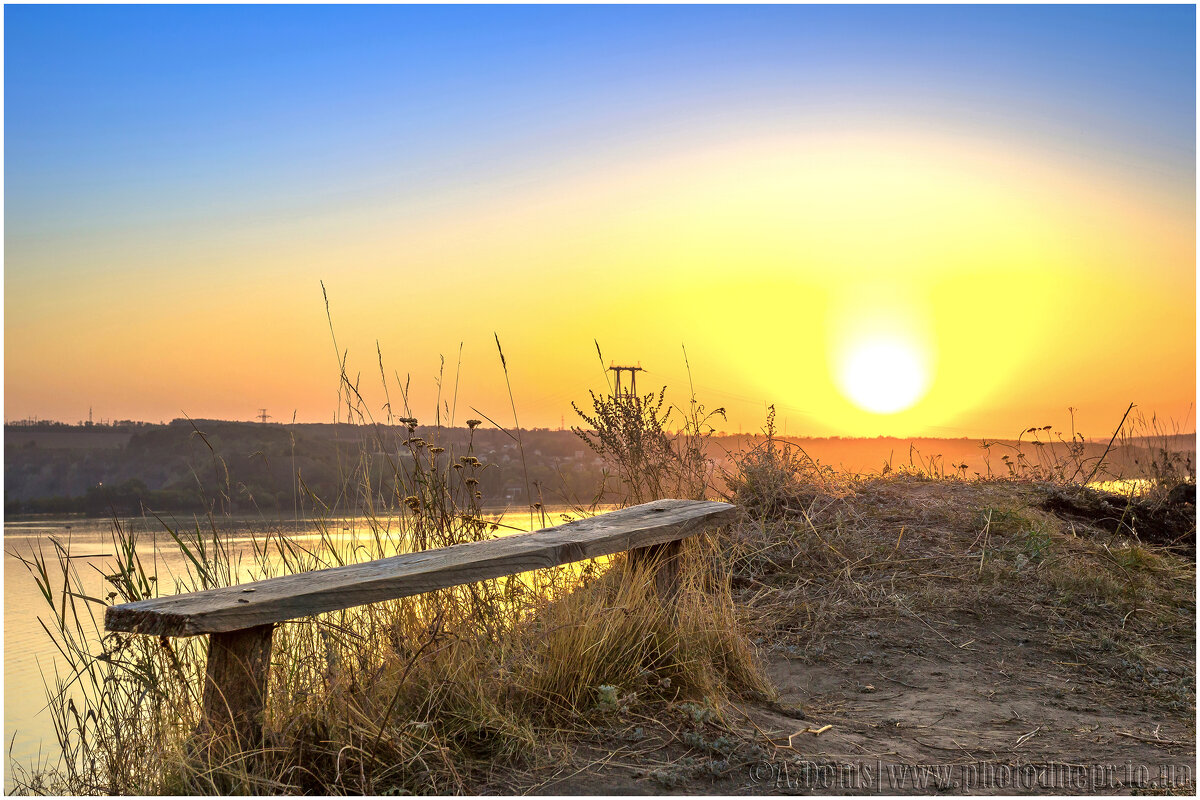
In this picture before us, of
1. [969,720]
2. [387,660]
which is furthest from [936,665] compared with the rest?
[387,660]

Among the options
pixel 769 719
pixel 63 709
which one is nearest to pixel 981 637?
pixel 769 719

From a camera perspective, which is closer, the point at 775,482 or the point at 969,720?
the point at 969,720

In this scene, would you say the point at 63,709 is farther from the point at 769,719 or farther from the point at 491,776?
the point at 769,719

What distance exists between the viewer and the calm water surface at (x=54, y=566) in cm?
375

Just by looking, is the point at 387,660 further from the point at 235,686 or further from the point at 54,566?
the point at 54,566

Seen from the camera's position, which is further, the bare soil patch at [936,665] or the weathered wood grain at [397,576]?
the bare soil patch at [936,665]

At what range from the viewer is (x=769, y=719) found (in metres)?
3.39

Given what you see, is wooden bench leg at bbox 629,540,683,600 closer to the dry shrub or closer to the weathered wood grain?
the weathered wood grain

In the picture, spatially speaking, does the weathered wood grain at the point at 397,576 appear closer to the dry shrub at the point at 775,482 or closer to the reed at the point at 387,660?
the reed at the point at 387,660

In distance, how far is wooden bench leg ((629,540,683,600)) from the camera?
394cm

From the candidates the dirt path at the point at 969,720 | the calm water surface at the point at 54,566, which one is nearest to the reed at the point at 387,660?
the calm water surface at the point at 54,566

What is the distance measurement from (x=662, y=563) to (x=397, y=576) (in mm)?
1565

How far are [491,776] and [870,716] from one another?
5.93 ft

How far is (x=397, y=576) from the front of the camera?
2.74 metres
